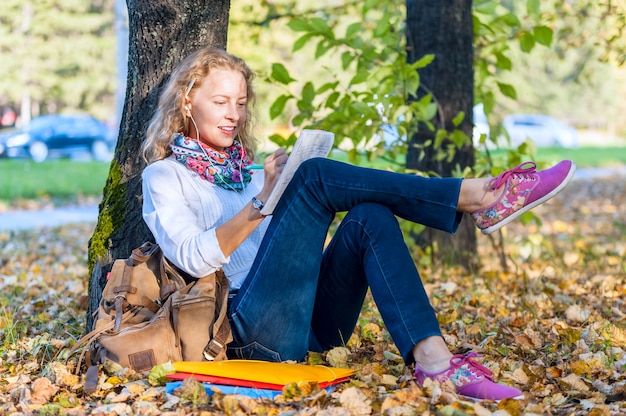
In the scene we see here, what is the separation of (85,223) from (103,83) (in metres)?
24.6

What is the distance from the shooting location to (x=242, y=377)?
259cm

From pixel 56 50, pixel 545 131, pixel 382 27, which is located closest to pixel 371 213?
pixel 382 27

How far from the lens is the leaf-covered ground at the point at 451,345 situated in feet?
8.32

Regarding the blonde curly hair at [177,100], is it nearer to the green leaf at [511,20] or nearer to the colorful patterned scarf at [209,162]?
the colorful patterned scarf at [209,162]

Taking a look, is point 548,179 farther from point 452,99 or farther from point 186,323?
point 452,99

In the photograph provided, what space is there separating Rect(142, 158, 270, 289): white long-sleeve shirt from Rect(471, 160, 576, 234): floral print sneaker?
0.92m

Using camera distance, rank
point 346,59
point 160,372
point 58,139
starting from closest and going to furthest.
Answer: point 160,372 → point 346,59 → point 58,139

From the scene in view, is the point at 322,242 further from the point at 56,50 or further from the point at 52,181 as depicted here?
the point at 56,50

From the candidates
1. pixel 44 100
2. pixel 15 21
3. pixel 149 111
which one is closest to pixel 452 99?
pixel 149 111

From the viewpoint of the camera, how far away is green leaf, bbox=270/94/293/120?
175 inches

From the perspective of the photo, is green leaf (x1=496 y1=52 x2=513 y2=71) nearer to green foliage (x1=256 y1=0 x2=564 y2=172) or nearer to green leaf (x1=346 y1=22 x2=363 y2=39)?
green foliage (x1=256 y1=0 x2=564 y2=172)

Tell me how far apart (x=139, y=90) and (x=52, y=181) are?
11.3 meters

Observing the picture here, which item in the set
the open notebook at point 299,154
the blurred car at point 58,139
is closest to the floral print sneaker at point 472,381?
the open notebook at point 299,154

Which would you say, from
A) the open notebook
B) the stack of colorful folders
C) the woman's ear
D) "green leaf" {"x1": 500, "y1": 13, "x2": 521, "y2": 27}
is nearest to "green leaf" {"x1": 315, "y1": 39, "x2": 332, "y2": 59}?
"green leaf" {"x1": 500, "y1": 13, "x2": 521, "y2": 27}
